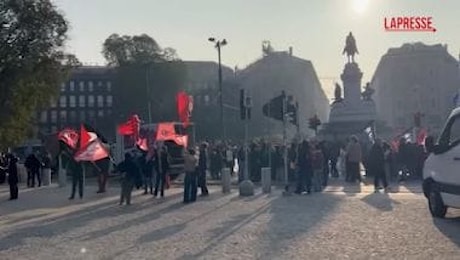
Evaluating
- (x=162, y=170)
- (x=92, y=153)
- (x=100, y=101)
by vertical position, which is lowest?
(x=162, y=170)

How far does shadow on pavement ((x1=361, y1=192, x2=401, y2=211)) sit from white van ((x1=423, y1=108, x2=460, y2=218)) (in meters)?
1.71

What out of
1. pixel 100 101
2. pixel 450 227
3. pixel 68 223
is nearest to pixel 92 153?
pixel 68 223

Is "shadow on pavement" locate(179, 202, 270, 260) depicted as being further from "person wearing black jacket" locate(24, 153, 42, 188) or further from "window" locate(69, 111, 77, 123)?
"window" locate(69, 111, 77, 123)

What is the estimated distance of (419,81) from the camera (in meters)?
116

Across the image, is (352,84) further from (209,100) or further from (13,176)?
(209,100)

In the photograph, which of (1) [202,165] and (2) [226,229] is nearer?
(2) [226,229]

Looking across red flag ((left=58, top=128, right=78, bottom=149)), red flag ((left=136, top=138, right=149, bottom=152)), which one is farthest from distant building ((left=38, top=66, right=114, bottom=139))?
red flag ((left=136, top=138, right=149, bottom=152))

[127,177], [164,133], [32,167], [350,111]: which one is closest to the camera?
[127,177]

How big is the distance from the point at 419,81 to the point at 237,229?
107718 millimetres

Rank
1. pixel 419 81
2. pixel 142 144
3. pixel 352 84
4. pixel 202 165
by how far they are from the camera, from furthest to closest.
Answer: pixel 419 81 → pixel 352 84 → pixel 142 144 → pixel 202 165

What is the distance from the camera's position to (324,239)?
1193 centimetres

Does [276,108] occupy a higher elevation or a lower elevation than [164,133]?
higher

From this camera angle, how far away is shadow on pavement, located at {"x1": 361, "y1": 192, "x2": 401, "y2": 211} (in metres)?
17.0

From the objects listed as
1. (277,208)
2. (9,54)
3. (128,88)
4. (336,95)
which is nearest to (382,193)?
(277,208)
